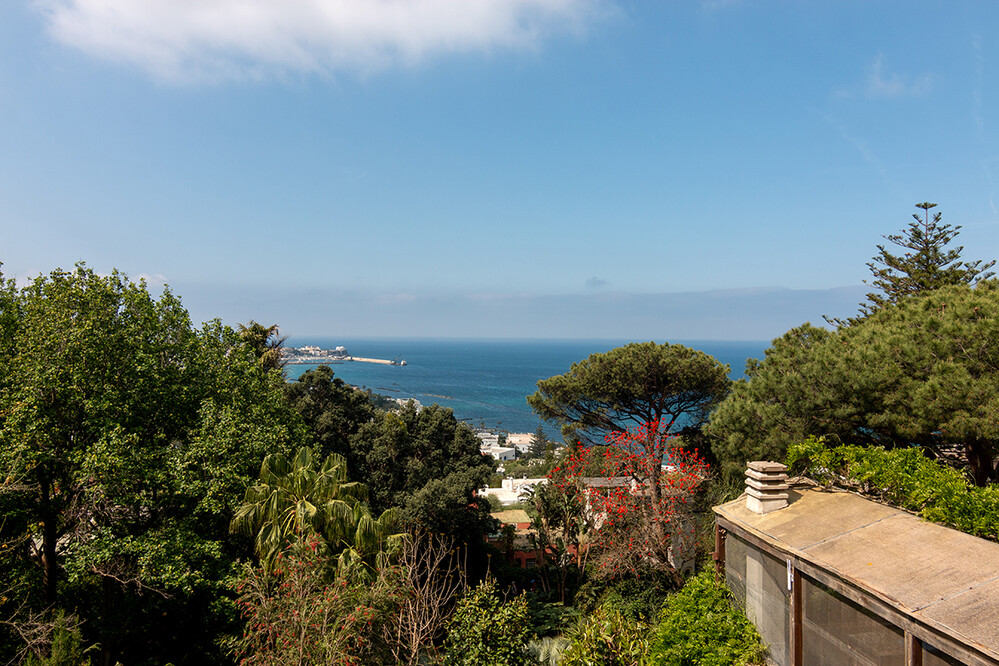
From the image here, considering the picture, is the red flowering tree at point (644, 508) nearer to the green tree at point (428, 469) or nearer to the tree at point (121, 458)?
the green tree at point (428, 469)

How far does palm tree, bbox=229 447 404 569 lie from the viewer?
9.02 meters

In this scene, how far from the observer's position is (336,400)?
18.6 m

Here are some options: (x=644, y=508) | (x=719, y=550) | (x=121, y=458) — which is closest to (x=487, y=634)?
(x=719, y=550)

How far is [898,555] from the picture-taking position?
5.72 m

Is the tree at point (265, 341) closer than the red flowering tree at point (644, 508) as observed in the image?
No

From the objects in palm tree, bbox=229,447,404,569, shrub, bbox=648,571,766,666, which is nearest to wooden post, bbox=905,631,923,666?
shrub, bbox=648,571,766,666

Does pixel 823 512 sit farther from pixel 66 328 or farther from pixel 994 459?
pixel 66 328

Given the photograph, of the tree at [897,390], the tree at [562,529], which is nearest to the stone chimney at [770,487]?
the tree at [897,390]

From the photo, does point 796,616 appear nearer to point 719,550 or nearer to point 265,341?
point 719,550

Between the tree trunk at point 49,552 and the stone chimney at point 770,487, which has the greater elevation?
the stone chimney at point 770,487

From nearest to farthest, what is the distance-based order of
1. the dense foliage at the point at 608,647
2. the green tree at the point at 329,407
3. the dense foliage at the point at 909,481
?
the dense foliage at the point at 909,481, the dense foliage at the point at 608,647, the green tree at the point at 329,407

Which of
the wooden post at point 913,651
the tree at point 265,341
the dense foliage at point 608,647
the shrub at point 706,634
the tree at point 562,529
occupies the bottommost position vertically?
the tree at point 562,529

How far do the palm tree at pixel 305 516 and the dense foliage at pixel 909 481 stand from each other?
7.57m

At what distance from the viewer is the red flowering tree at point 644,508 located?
1264cm
